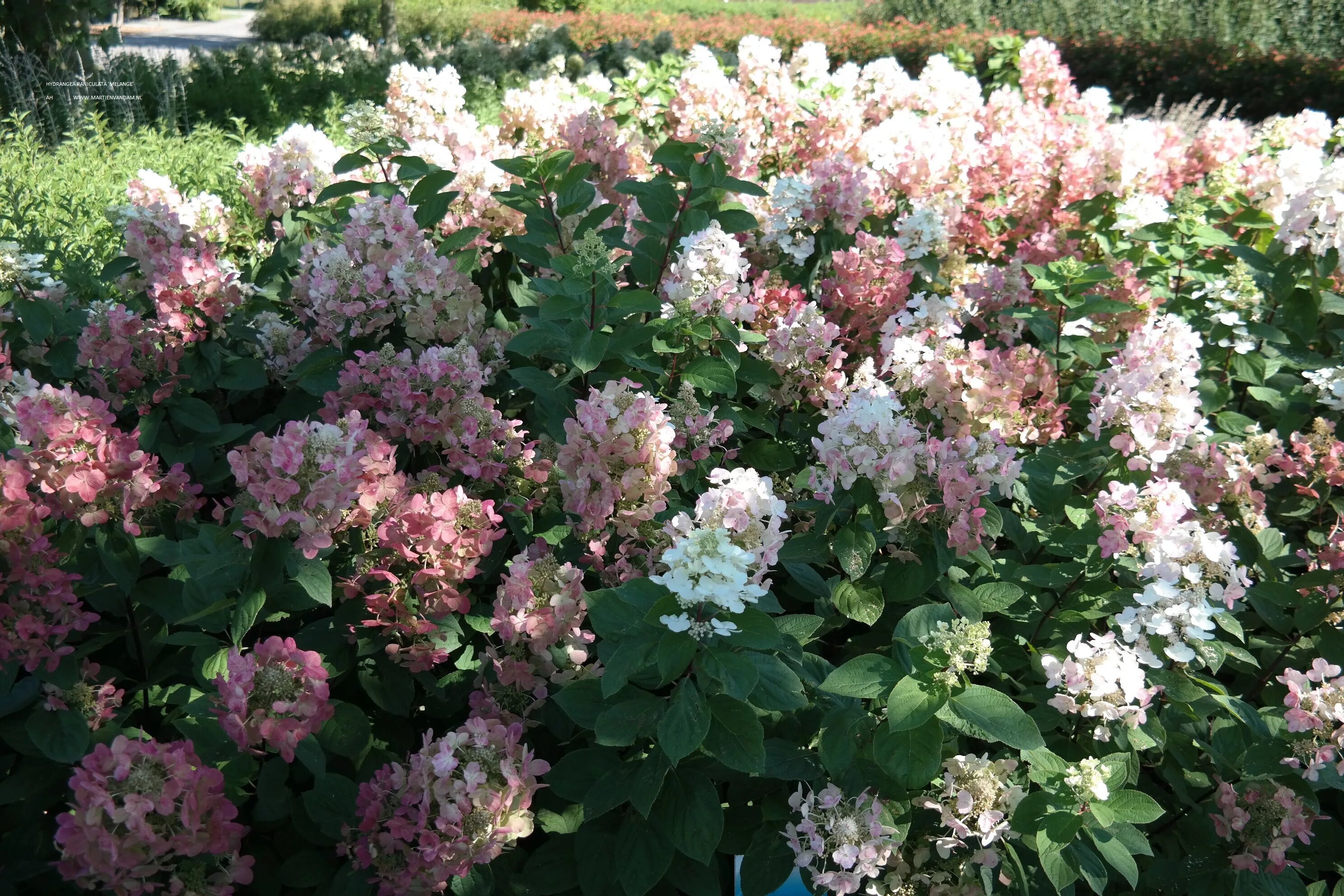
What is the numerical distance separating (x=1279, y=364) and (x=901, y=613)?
5.22ft

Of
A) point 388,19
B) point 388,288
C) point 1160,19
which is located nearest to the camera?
point 388,288

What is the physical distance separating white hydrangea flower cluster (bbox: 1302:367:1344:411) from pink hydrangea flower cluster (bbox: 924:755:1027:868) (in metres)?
1.46

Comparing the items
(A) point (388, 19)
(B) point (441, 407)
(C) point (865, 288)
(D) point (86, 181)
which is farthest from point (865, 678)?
(A) point (388, 19)

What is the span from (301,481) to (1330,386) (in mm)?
2419

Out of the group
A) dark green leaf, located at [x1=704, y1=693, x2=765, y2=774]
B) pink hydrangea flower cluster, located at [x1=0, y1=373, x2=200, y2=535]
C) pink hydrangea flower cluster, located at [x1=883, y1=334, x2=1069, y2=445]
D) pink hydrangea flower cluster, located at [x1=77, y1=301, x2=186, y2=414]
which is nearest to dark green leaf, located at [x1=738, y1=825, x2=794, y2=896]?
dark green leaf, located at [x1=704, y1=693, x2=765, y2=774]

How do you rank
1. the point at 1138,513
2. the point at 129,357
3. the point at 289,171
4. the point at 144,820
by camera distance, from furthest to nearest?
the point at 289,171, the point at 129,357, the point at 1138,513, the point at 144,820

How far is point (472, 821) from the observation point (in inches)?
57.2

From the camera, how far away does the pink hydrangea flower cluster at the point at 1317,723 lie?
1666mm

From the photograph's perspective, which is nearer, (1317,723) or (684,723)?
(684,723)

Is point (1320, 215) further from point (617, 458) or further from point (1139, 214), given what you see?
point (617, 458)

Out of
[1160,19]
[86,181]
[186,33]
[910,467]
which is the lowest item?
[186,33]

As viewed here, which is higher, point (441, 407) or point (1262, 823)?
point (441, 407)

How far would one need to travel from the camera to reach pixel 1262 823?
1712 mm

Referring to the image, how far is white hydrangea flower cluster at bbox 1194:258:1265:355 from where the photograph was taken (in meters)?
2.58
